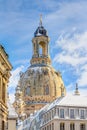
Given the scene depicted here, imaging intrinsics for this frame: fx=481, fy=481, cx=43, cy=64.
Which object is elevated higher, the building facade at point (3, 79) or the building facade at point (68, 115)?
the building facade at point (68, 115)

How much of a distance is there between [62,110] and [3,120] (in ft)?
256

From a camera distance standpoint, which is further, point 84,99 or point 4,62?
point 84,99

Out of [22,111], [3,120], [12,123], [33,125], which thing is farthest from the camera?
[22,111]

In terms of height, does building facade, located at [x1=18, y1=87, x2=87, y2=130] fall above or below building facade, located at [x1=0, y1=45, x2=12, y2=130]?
above

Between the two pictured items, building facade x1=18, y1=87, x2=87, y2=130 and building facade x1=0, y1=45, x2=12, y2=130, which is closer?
building facade x1=0, y1=45, x2=12, y2=130

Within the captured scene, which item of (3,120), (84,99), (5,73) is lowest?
(3,120)

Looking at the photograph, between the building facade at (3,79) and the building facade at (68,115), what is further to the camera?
the building facade at (68,115)

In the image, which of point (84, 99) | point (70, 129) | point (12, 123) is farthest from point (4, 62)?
point (84, 99)

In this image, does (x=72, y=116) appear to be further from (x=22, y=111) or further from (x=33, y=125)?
(x=22, y=111)

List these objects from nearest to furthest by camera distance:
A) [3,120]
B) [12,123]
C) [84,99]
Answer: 1. [3,120]
2. [12,123]
3. [84,99]

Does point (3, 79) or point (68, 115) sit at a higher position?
point (68, 115)

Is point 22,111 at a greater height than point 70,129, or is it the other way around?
point 22,111

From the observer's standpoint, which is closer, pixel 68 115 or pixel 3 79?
pixel 3 79

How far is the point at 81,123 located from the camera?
11631 centimetres
